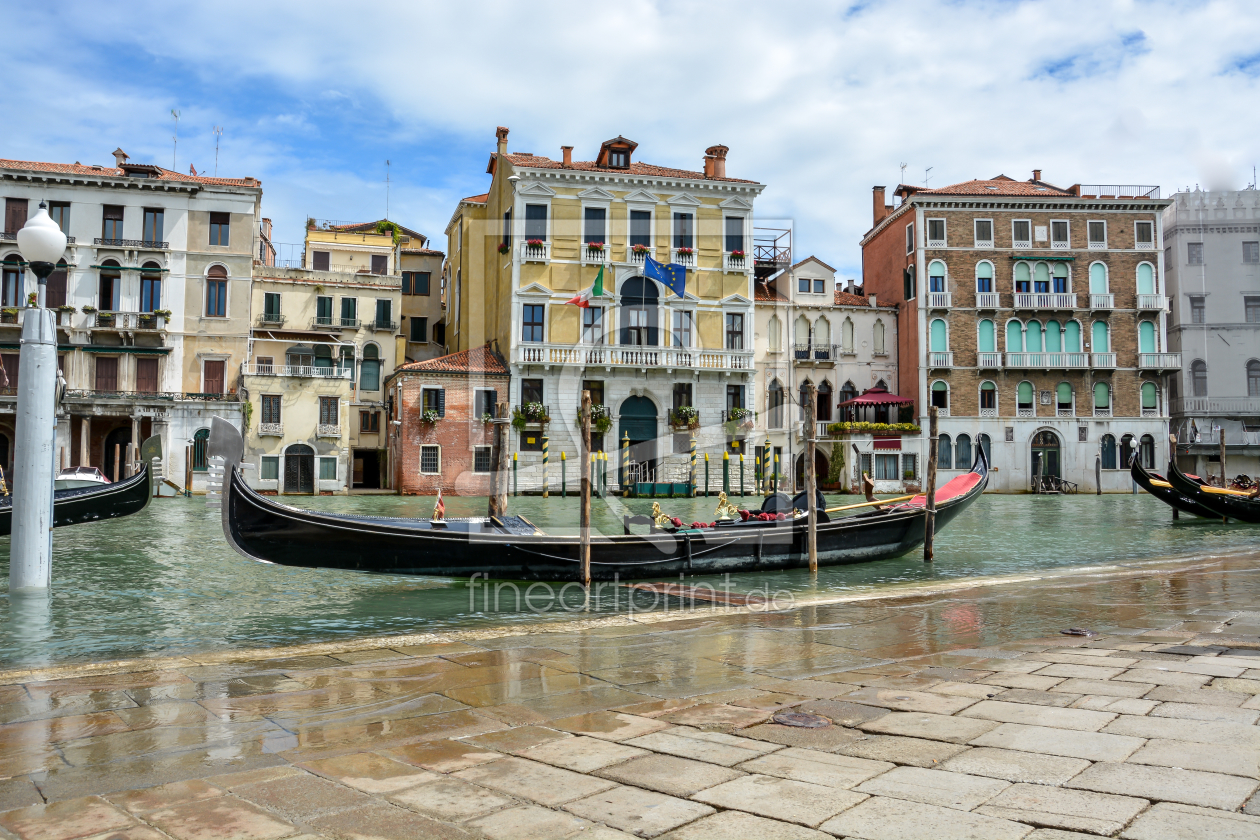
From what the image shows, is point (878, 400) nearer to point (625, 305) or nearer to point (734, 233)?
point (734, 233)

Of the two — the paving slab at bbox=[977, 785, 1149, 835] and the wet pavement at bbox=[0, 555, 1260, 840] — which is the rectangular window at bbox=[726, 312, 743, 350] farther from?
the paving slab at bbox=[977, 785, 1149, 835]

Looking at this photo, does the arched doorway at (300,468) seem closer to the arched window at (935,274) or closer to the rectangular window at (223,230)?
the rectangular window at (223,230)

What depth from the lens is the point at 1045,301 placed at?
31.3 m

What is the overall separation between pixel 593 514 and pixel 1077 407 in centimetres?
1860

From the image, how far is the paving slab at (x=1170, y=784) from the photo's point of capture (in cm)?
283

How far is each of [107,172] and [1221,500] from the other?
1230 inches

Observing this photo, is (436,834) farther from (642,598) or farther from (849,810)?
(642,598)

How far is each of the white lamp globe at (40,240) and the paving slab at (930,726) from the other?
6683 millimetres

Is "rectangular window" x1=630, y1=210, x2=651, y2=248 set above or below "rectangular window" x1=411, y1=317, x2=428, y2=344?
above

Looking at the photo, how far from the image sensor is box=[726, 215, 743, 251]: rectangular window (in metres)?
29.4

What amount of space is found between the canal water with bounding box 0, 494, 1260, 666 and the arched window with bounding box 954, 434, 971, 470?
10.2 meters

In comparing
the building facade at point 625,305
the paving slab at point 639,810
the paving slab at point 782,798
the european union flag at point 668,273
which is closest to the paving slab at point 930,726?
the paving slab at point 782,798

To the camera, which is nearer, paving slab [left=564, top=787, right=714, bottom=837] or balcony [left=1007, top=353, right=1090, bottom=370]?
paving slab [left=564, top=787, right=714, bottom=837]

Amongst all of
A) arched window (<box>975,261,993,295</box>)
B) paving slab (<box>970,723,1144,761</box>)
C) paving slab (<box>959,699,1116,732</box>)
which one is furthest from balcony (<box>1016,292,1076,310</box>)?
paving slab (<box>970,723,1144,761</box>)
